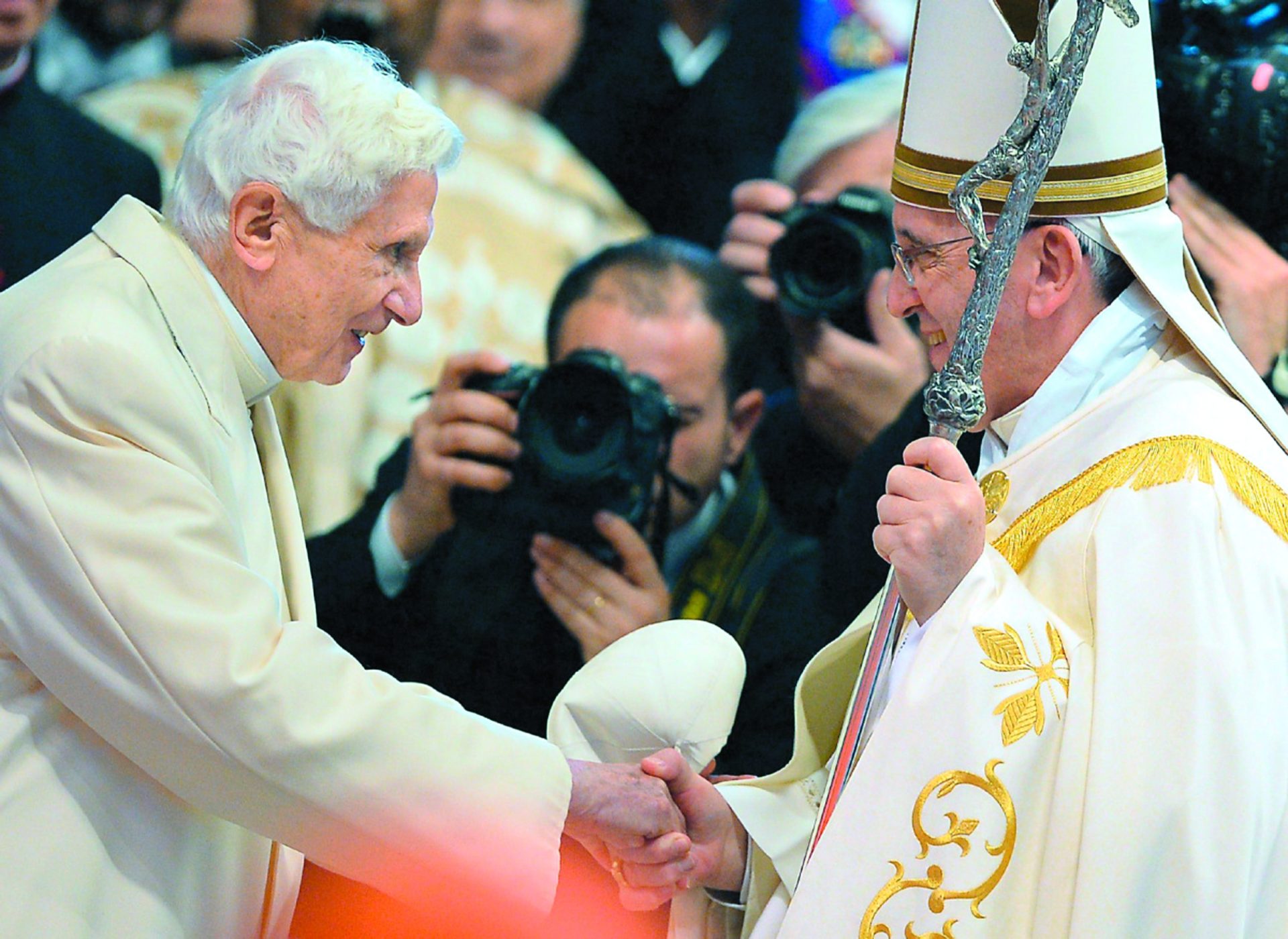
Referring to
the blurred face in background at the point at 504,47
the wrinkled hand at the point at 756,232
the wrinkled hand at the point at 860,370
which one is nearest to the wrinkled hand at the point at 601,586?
the wrinkled hand at the point at 860,370

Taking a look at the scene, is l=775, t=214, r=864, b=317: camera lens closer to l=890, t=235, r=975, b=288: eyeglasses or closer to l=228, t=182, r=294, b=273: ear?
l=890, t=235, r=975, b=288: eyeglasses

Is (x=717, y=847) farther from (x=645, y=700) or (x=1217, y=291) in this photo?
(x=1217, y=291)

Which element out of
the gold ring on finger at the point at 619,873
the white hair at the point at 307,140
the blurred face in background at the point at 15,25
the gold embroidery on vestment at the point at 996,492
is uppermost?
the blurred face in background at the point at 15,25

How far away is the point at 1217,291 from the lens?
3752mm

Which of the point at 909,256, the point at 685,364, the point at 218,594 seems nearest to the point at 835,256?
the point at 685,364

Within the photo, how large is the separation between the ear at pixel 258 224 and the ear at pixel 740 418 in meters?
2.00

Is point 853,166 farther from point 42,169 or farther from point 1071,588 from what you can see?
point 1071,588

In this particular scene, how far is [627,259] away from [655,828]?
2.10 metres

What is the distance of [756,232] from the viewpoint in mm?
4270

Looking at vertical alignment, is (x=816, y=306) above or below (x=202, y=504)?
above

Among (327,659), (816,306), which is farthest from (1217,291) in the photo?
(327,659)

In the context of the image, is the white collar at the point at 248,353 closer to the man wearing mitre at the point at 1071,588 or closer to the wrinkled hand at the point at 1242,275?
the man wearing mitre at the point at 1071,588

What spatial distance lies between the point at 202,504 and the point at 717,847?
994 mm

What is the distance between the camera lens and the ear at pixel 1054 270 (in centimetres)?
216
